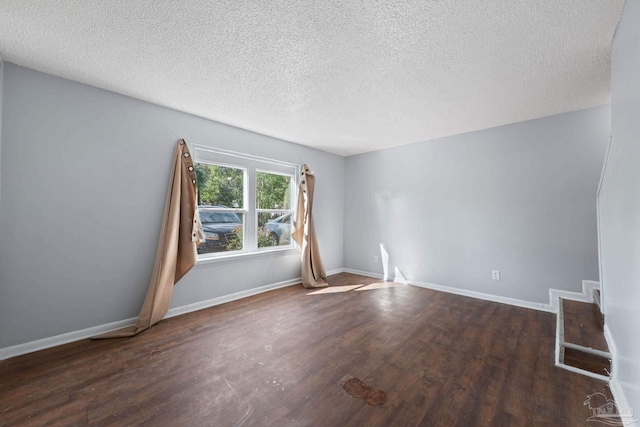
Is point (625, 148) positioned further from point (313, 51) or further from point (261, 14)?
point (261, 14)

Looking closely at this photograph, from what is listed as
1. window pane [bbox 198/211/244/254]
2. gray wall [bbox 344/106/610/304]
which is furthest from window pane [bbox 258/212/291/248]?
gray wall [bbox 344/106/610/304]

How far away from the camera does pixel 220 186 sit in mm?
3426

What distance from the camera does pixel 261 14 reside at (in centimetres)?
153

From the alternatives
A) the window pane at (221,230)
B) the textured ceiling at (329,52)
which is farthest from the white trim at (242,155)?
the window pane at (221,230)

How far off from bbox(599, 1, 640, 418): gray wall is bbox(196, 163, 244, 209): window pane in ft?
12.1

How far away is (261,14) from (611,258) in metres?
2.87

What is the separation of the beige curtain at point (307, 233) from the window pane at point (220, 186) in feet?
3.43

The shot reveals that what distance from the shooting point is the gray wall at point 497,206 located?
2889 millimetres

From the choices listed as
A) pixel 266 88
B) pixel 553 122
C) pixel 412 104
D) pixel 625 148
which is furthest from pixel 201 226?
pixel 553 122

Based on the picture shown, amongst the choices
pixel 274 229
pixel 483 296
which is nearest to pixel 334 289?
pixel 274 229

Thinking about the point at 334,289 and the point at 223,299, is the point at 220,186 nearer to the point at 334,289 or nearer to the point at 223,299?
the point at 223,299

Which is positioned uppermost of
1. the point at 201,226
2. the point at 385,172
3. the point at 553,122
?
the point at 553,122

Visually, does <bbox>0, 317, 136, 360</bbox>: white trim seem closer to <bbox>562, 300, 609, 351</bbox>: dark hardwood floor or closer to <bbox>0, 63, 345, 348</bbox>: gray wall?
<bbox>0, 63, 345, 348</bbox>: gray wall

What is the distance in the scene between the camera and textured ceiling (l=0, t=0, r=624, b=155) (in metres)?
1.51
